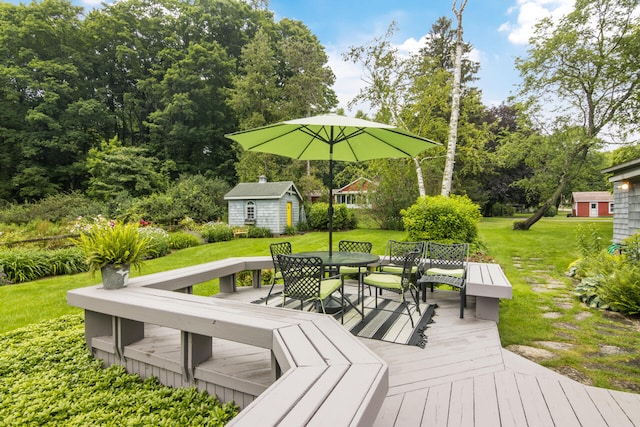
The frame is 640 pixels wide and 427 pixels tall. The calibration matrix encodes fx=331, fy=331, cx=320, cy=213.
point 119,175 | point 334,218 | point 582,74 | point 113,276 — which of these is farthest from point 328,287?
point 119,175

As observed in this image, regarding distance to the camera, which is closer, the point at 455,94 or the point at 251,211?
the point at 455,94

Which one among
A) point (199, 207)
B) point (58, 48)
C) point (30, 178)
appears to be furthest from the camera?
point (58, 48)

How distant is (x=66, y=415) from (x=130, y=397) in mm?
419

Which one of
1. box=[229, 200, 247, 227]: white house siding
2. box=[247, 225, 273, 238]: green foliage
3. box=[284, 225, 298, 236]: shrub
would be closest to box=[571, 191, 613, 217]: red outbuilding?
box=[284, 225, 298, 236]: shrub

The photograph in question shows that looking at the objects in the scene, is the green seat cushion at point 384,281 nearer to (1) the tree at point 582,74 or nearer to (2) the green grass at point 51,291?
(2) the green grass at point 51,291

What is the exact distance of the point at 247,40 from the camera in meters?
26.5

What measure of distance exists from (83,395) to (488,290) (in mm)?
3942

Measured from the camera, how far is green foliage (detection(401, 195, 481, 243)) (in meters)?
7.12

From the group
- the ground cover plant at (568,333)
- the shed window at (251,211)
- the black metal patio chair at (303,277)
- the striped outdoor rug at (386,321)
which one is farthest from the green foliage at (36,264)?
the shed window at (251,211)

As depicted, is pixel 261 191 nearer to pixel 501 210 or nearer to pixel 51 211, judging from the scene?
pixel 51 211

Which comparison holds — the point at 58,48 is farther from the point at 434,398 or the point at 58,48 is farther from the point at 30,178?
the point at 434,398

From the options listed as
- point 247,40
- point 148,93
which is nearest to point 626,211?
point 247,40

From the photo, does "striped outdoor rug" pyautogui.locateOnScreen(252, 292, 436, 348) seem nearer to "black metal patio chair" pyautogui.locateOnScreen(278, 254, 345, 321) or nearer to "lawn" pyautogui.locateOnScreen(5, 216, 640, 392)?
"black metal patio chair" pyautogui.locateOnScreen(278, 254, 345, 321)

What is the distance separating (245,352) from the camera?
2.80 metres
